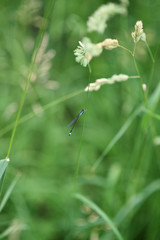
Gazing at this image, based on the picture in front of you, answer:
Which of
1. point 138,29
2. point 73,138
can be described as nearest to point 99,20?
point 138,29

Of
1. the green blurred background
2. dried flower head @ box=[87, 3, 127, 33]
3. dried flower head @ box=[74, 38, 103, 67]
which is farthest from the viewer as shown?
the green blurred background

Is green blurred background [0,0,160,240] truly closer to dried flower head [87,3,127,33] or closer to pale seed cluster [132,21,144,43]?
dried flower head [87,3,127,33]

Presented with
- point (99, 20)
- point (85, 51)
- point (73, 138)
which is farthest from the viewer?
point (73, 138)

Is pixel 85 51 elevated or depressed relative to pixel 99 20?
depressed

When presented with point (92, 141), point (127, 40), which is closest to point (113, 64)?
point (127, 40)

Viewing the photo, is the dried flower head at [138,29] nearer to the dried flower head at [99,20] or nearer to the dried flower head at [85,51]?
the dried flower head at [85,51]

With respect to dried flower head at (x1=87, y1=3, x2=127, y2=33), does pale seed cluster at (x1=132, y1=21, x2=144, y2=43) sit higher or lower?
lower

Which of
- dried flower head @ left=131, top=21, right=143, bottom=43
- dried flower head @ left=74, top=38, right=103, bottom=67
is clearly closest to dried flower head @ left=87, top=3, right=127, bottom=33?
dried flower head @ left=74, top=38, right=103, bottom=67

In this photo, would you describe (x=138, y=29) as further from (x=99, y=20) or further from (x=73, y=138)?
(x=73, y=138)

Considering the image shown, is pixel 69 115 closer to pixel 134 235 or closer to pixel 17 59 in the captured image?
pixel 17 59
